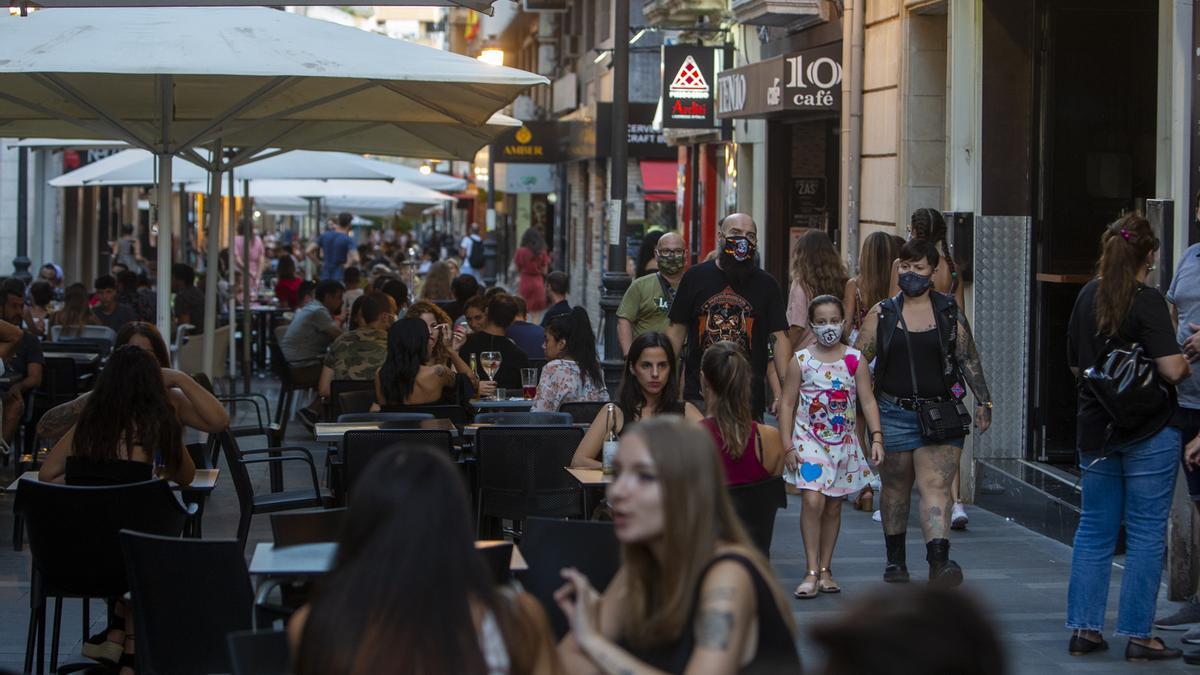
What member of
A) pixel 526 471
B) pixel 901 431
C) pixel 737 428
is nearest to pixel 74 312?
pixel 526 471

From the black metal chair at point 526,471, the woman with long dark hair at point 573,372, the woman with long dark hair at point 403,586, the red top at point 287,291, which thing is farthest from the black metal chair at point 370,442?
the red top at point 287,291

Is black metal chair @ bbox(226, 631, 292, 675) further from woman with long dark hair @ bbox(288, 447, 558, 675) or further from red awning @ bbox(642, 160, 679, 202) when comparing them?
red awning @ bbox(642, 160, 679, 202)

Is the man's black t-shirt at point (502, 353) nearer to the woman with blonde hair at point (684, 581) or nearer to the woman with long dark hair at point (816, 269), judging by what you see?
the woman with long dark hair at point (816, 269)

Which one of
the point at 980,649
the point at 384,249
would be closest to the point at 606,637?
the point at 980,649

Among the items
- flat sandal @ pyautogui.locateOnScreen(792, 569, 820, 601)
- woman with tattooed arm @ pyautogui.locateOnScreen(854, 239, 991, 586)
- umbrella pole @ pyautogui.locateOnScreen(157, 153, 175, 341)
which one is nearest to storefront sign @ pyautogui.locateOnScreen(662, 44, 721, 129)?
umbrella pole @ pyautogui.locateOnScreen(157, 153, 175, 341)

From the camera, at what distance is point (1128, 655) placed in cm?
708

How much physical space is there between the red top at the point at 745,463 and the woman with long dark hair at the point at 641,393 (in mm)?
322

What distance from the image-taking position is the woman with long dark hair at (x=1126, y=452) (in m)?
6.86

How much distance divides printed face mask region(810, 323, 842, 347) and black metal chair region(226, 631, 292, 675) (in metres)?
4.75

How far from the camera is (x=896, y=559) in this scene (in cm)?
874

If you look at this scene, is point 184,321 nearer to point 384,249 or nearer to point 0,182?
point 0,182

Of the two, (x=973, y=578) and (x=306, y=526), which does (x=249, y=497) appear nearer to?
(x=306, y=526)

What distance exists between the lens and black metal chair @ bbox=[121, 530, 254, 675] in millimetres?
5145

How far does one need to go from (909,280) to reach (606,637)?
16.4 ft
